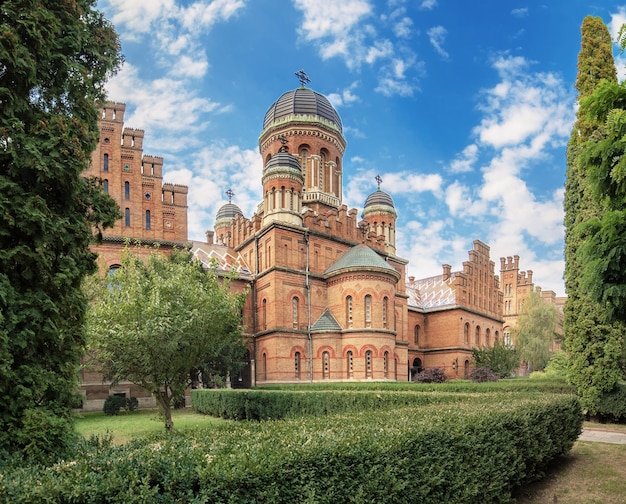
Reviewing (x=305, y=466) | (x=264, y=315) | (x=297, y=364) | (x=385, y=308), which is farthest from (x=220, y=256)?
(x=305, y=466)

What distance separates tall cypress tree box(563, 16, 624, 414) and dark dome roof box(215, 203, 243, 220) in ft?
137

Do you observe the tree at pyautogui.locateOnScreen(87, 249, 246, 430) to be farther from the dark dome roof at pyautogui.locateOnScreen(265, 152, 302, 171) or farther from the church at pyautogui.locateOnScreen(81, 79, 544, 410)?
the dark dome roof at pyautogui.locateOnScreen(265, 152, 302, 171)

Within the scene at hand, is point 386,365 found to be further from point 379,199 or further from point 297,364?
point 379,199

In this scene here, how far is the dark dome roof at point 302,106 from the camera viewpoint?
132ft

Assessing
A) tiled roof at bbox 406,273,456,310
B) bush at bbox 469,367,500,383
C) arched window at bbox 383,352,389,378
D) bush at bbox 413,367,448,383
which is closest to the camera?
arched window at bbox 383,352,389,378

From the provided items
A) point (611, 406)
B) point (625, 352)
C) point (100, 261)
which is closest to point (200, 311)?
point (100, 261)

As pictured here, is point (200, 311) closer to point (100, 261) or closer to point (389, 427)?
point (389, 427)

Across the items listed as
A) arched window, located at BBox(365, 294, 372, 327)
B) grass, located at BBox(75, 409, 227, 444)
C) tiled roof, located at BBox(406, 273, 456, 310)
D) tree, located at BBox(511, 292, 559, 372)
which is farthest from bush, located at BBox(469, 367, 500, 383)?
grass, located at BBox(75, 409, 227, 444)

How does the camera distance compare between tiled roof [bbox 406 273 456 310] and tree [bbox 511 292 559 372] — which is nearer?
tiled roof [bbox 406 273 456 310]

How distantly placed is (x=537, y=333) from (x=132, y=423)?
39.8 meters

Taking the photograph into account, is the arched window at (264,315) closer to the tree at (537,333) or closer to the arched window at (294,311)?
the arched window at (294,311)

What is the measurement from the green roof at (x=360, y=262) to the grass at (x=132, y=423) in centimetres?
1334

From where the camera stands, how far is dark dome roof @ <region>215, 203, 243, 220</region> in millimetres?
55906

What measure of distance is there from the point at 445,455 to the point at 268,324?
26.5 metres
